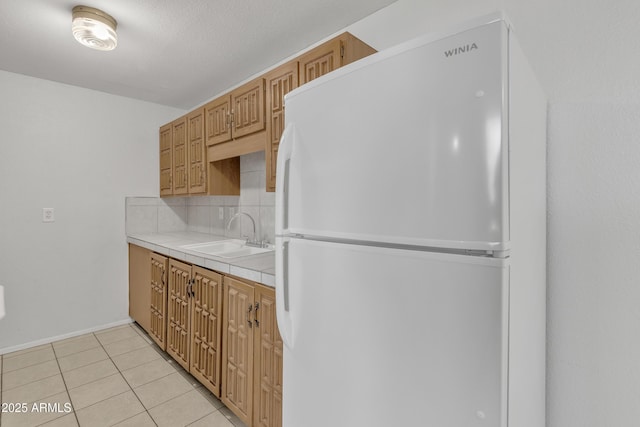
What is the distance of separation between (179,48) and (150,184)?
1.65m

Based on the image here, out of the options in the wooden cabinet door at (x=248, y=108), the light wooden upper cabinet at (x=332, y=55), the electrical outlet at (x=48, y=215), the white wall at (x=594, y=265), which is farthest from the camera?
the electrical outlet at (x=48, y=215)

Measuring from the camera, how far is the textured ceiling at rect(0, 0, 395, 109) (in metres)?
1.63

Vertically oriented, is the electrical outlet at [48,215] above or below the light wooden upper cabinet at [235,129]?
below

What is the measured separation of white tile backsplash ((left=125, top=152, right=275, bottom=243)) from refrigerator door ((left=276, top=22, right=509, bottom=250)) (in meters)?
1.50

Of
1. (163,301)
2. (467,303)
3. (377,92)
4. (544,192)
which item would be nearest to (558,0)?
(544,192)

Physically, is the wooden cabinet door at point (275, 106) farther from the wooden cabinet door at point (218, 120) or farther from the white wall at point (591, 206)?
the white wall at point (591, 206)

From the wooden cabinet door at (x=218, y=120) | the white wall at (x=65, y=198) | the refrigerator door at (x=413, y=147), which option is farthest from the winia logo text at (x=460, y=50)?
the white wall at (x=65, y=198)

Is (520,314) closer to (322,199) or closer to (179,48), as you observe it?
(322,199)

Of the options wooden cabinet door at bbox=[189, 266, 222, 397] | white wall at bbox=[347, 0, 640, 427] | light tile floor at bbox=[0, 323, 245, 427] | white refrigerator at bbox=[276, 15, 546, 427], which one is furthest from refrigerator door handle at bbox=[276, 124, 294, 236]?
light tile floor at bbox=[0, 323, 245, 427]

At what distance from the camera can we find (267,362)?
1.40m

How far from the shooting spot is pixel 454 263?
65 cm

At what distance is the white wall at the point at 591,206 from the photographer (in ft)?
3.25

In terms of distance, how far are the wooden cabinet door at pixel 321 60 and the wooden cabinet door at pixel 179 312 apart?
4.69ft

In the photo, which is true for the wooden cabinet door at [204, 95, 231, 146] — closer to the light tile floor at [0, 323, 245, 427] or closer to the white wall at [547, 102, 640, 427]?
the light tile floor at [0, 323, 245, 427]
